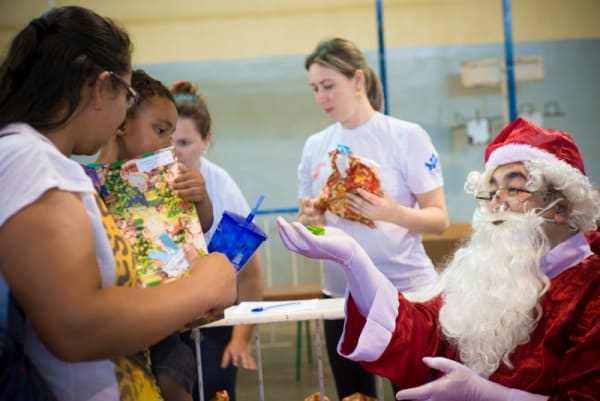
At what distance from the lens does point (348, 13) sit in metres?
5.36

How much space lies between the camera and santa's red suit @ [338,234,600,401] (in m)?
1.57

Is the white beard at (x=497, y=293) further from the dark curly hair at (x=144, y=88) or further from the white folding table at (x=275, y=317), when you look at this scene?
the dark curly hair at (x=144, y=88)

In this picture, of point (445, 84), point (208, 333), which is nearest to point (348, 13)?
point (445, 84)

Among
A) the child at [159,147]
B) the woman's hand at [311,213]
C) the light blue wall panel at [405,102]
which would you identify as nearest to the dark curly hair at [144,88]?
the child at [159,147]

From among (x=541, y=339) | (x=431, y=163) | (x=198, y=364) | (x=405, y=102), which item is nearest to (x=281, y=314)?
(x=198, y=364)

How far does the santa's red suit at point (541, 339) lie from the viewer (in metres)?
1.57

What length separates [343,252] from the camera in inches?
66.1

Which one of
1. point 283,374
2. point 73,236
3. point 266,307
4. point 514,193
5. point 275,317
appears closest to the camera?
point 73,236

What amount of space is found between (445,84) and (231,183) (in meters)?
3.36

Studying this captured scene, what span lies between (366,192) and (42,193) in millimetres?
1600

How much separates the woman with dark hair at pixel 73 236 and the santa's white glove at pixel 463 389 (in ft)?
2.05

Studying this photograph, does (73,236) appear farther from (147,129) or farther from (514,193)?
(514,193)

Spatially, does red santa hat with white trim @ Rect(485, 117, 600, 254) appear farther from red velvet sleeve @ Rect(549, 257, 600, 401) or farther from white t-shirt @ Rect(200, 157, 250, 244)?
white t-shirt @ Rect(200, 157, 250, 244)

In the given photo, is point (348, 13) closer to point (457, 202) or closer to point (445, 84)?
point (445, 84)
